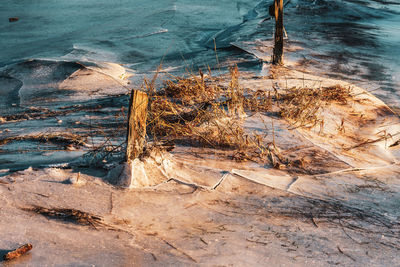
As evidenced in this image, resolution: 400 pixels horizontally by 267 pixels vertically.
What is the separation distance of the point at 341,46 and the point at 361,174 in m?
4.58

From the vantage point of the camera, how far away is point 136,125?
2.63 m

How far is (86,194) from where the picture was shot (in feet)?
8.21

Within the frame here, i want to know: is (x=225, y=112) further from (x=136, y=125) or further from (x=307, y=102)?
(x=136, y=125)

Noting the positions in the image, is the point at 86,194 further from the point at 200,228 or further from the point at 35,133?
the point at 35,133

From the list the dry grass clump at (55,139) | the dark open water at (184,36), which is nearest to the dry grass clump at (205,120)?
the dry grass clump at (55,139)

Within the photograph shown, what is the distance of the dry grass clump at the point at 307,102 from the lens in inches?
146

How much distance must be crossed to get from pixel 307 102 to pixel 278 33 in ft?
5.94

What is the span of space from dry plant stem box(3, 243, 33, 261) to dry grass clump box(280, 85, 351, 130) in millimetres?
2445

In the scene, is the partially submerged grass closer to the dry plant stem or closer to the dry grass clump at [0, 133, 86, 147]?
the dry grass clump at [0, 133, 86, 147]

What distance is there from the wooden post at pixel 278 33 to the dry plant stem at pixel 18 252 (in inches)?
163

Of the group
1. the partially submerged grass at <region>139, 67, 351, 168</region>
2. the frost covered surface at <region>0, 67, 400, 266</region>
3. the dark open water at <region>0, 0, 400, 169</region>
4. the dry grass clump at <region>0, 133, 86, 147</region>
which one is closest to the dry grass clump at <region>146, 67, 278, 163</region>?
the partially submerged grass at <region>139, 67, 351, 168</region>

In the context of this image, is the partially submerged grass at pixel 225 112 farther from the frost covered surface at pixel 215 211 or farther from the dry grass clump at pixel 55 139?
the dry grass clump at pixel 55 139

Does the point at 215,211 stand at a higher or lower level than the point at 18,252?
lower

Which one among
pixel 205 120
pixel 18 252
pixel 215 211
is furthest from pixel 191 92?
pixel 18 252
